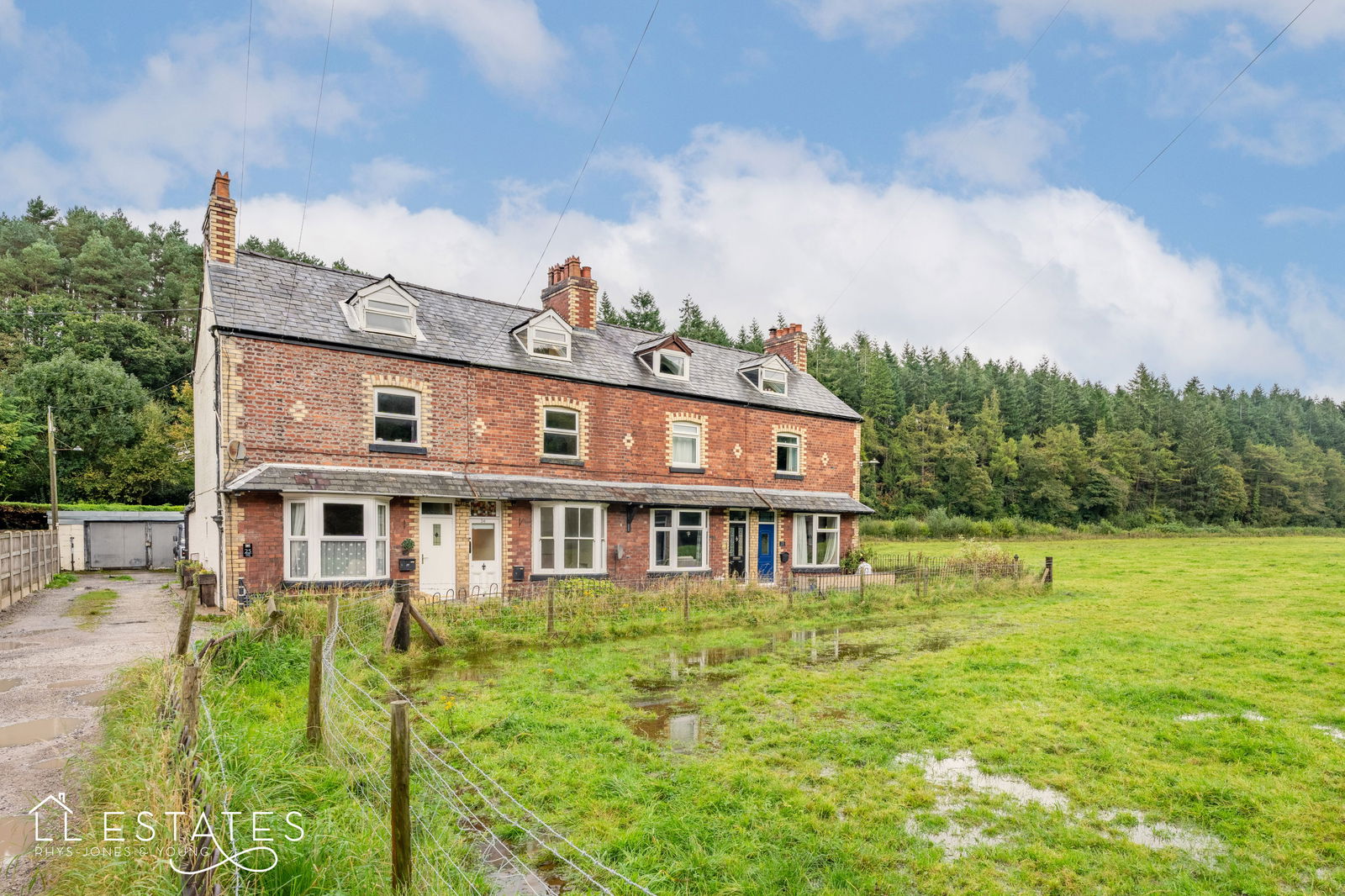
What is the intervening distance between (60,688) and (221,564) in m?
7.28

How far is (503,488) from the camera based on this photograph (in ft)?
60.7

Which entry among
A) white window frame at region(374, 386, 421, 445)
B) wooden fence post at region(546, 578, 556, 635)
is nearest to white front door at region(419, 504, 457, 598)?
white window frame at region(374, 386, 421, 445)

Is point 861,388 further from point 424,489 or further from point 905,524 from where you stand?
point 424,489

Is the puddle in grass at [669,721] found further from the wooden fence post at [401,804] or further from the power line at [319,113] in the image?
the power line at [319,113]

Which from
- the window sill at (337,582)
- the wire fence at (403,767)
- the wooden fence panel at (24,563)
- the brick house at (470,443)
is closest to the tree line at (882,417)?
the wooden fence panel at (24,563)

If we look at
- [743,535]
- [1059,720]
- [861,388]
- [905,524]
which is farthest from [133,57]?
[861,388]

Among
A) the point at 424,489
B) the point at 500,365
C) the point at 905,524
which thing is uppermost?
the point at 500,365

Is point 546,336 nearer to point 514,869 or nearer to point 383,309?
A: point 383,309

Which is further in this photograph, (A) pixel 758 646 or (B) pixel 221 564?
(B) pixel 221 564

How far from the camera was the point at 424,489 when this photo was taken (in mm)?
17109

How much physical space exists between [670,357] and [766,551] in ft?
25.1

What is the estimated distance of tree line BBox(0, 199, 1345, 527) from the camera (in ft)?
134

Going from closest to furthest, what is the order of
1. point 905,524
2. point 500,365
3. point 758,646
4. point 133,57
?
1. point 133,57
2. point 758,646
3. point 500,365
4. point 905,524

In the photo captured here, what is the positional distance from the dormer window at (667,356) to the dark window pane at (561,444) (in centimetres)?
397
